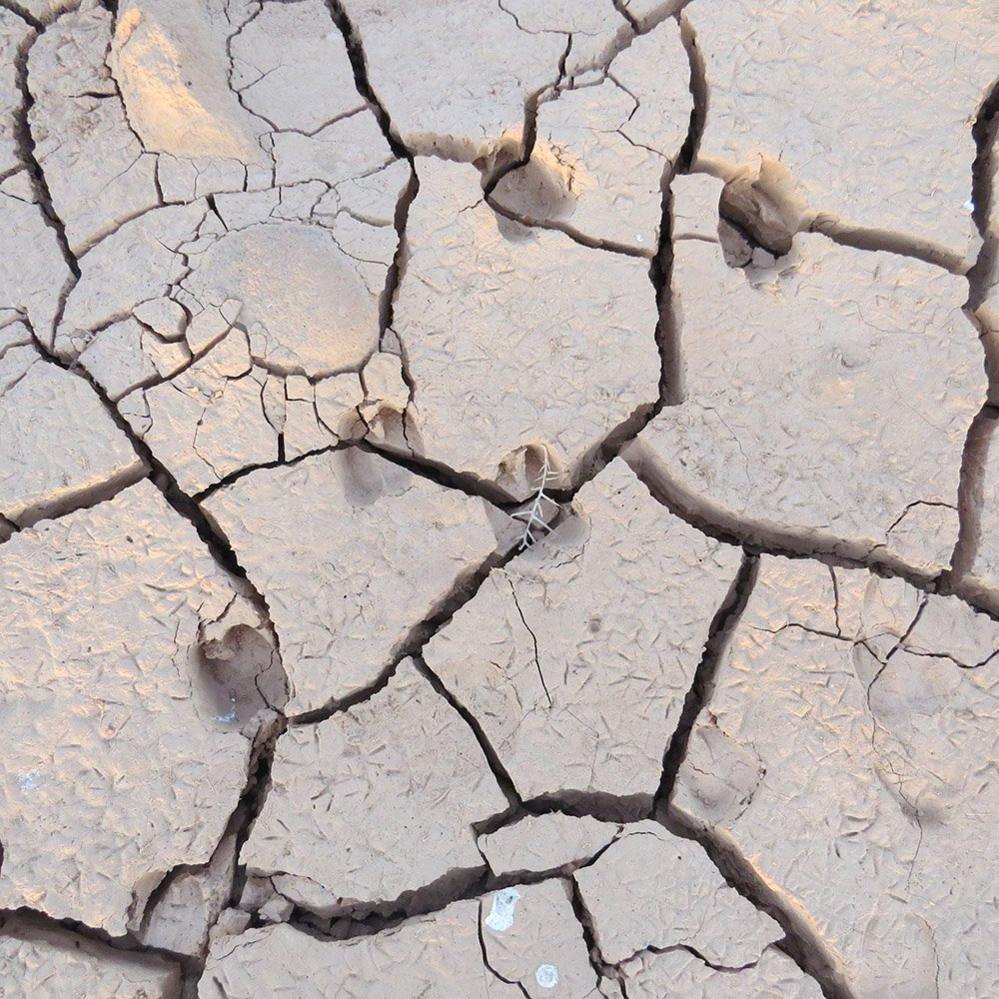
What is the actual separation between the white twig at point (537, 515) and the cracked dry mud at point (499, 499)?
0.01 m

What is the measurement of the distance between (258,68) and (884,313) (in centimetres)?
151

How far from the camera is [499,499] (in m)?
1.77

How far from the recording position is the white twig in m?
→ 1.73

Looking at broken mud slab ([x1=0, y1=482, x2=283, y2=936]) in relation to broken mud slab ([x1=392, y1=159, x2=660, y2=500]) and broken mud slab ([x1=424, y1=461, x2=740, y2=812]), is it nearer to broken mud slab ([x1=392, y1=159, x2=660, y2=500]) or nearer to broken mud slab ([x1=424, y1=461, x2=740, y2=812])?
broken mud slab ([x1=424, y1=461, x2=740, y2=812])

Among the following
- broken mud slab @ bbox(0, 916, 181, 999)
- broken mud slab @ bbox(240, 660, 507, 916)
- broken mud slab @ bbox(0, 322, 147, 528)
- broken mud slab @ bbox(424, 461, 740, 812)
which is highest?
broken mud slab @ bbox(0, 322, 147, 528)

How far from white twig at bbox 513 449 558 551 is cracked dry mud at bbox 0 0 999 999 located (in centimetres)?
1

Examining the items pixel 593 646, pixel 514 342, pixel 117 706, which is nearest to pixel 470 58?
pixel 514 342

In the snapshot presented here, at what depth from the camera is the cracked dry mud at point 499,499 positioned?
1.55 meters

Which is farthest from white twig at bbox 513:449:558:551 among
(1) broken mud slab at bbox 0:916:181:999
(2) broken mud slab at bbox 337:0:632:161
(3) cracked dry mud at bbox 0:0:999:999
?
(1) broken mud slab at bbox 0:916:181:999

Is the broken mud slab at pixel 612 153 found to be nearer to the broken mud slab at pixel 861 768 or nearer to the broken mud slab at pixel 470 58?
the broken mud slab at pixel 470 58

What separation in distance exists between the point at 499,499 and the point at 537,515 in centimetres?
9

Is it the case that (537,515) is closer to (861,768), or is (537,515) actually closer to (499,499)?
(499,499)

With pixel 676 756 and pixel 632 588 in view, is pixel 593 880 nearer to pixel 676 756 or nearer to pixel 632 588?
pixel 676 756

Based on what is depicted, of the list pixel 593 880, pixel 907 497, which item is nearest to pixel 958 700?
pixel 907 497
